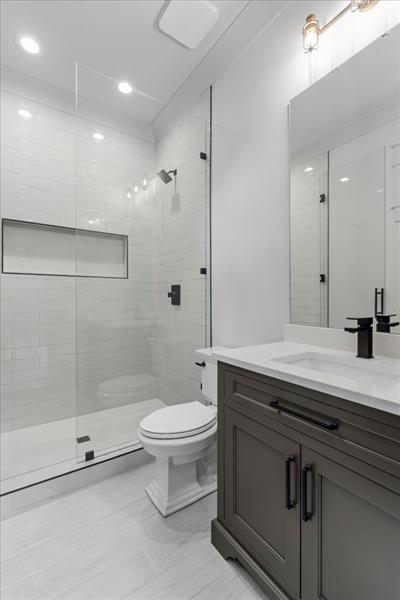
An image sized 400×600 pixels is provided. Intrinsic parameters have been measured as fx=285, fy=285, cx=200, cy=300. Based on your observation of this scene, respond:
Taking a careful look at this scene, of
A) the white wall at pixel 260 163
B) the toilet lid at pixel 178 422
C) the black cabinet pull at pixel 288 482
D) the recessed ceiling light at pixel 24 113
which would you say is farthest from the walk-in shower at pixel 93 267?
the black cabinet pull at pixel 288 482

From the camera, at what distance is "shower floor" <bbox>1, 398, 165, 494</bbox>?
5.82ft

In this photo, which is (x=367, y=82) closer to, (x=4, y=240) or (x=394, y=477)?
(x=394, y=477)

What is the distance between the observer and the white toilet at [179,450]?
4.84 feet

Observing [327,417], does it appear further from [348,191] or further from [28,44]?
[28,44]

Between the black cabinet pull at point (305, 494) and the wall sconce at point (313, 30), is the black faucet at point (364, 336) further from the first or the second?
the wall sconce at point (313, 30)

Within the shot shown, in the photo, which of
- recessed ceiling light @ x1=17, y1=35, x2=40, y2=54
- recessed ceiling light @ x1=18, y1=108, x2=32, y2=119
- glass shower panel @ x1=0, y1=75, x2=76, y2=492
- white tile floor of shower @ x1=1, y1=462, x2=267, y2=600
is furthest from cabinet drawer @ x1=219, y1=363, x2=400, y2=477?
recessed ceiling light @ x1=18, y1=108, x2=32, y2=119

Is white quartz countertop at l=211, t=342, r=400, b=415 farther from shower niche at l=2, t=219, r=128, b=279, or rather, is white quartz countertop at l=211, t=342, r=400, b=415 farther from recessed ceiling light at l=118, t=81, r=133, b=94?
recessed ceiling light at l=118, t=81, r=133, b=94

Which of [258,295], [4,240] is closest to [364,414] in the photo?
[258,295]

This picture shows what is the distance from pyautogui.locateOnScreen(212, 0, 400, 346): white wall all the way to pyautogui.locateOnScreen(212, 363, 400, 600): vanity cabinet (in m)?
0.70

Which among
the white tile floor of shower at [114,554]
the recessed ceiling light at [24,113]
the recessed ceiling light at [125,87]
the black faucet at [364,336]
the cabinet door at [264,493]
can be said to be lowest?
the white tile floor of shower at [114,554]

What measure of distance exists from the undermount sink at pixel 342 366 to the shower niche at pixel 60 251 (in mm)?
1447

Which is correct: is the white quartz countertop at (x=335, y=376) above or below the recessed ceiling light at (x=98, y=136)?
below

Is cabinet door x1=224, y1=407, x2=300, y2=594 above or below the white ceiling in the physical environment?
below

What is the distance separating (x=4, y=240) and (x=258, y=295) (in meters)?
2.08
